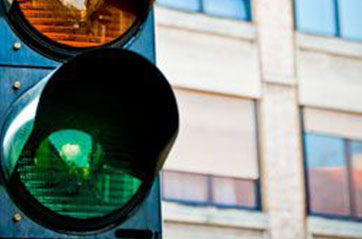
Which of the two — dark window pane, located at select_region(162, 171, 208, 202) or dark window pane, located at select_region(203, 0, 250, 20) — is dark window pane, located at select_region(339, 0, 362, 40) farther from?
dark window pane, located at select_region(162, 171, 208, 202)

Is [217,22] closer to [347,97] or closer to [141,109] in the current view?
[347,97]

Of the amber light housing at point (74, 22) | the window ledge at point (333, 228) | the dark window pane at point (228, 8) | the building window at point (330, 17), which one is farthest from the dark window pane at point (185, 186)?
the amber light housing at point (74, 22)

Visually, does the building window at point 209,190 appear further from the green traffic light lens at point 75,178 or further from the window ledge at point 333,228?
the green traffic light lens at point 75,178

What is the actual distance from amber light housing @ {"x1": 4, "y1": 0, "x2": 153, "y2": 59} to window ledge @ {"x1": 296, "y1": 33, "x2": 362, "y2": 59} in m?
14.7

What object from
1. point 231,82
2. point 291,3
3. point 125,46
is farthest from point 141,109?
point 291,3

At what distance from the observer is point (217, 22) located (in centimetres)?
1659

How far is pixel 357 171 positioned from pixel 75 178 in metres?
15.0

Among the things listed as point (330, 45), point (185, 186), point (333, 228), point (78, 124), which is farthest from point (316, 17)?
point (78, 124)

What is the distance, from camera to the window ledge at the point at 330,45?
17344 mm

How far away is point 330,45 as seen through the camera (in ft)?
57.5

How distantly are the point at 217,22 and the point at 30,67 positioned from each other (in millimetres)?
14079

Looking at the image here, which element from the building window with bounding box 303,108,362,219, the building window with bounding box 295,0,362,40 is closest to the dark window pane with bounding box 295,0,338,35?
the building window with bounding box 295,0,362,40

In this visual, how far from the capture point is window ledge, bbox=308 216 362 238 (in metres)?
16.5

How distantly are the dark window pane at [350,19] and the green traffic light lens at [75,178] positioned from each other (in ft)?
50.7
